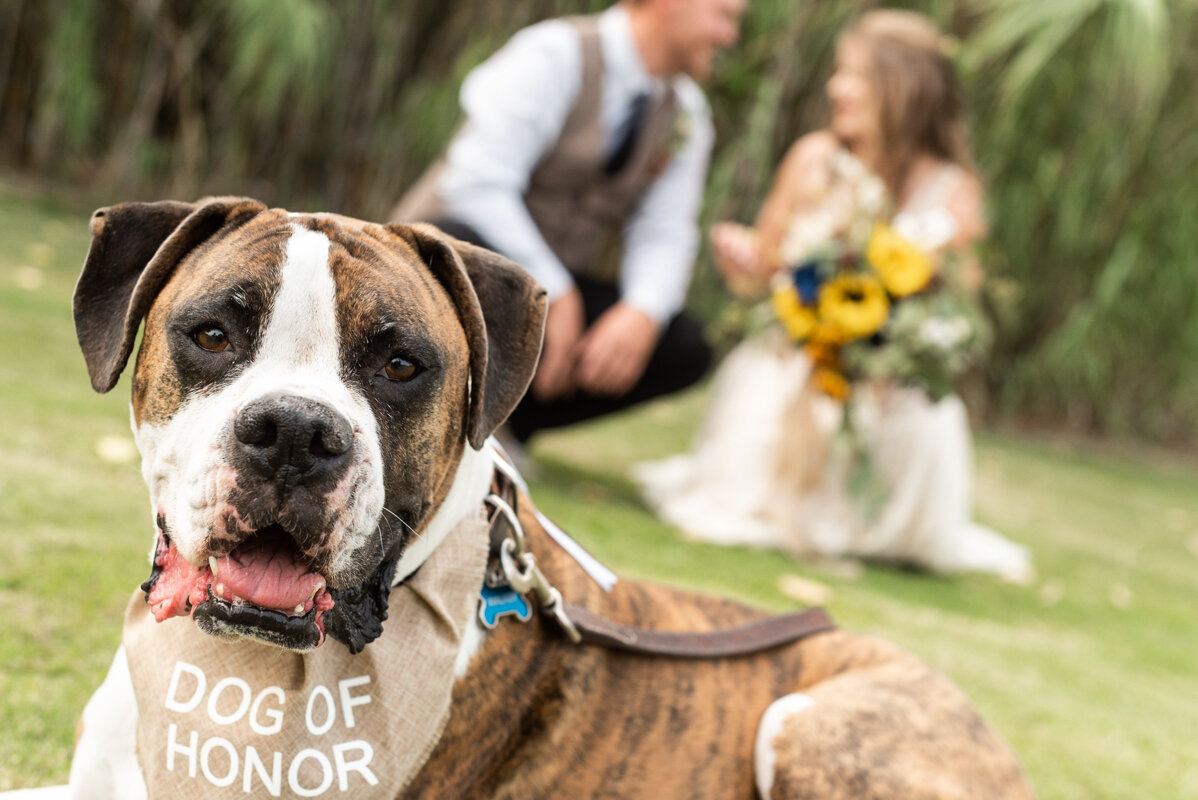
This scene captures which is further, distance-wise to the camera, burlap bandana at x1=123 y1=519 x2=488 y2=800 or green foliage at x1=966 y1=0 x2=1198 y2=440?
green foliage at x1=966 y1=0 x2=1198 y2=440

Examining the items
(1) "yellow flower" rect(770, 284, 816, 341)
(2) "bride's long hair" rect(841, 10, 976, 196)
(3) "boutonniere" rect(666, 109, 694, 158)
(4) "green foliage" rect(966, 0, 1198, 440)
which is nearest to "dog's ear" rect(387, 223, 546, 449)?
(1) "yellow flower" rect(770, 284, 816, 341)

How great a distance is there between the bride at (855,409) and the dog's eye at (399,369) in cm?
354

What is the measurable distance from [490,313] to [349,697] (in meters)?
0.72

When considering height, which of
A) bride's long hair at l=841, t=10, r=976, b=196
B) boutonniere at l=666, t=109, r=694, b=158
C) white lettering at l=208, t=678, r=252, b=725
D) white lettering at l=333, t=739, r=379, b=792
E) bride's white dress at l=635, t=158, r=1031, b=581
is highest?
bride's long hair at l=841, t=10, r=976, b=196

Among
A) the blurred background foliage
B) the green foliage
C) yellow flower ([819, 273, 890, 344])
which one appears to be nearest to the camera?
yellow flower ([819, 273, 890, 344])

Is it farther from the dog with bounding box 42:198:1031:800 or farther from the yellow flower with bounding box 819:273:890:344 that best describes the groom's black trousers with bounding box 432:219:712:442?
the dog with bounding box 42:198:1031:800

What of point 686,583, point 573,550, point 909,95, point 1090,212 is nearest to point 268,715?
point 573,550

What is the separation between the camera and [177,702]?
5.97 ft

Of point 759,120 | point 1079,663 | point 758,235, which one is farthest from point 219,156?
point 1079,663

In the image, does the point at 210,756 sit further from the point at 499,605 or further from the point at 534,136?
the point at 534,136

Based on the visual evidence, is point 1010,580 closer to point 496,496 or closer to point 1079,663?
point 1079,663

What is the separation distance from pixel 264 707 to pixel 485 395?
25.3 inches

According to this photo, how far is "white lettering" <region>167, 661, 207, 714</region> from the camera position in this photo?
182 centimetres

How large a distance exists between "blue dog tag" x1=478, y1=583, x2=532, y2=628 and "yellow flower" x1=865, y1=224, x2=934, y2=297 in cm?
336
